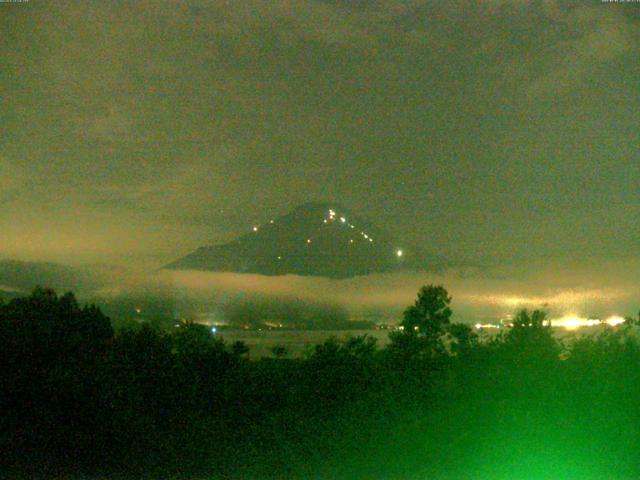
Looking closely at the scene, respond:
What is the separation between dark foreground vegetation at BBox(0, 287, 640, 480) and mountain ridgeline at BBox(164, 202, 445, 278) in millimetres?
20435

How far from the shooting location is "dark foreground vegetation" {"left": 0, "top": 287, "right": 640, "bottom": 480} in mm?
9664

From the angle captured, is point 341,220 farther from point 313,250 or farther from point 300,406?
point 300,406

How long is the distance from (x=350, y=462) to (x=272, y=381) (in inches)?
107

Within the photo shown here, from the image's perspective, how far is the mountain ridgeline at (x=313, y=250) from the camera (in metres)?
37.2

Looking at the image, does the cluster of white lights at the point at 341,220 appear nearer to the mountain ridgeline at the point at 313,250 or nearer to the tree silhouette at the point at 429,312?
the mountain ridgeline at the point at 313,250

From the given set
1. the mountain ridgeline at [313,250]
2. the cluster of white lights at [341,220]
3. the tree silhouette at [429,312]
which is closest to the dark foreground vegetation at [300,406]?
the tree silhouette at [429,312]

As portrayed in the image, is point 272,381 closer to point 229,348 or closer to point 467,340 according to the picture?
point 229,348

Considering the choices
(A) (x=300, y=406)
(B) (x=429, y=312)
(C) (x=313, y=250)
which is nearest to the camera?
(A) (x=300, y=406)

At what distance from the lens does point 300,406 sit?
38.8 feet

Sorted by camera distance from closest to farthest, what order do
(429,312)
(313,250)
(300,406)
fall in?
(300,406) → (429,312) → (313,250)

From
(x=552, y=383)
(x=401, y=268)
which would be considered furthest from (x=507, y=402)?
(x=401, y=268)

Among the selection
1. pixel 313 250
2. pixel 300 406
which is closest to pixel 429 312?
pixel 300 406

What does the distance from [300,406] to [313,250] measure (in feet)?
99.0

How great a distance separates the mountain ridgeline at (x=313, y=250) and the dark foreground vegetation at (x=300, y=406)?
2044 centimetres
